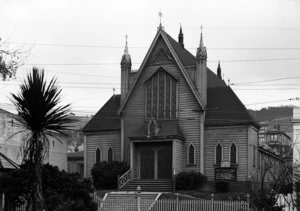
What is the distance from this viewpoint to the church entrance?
49344 millimetres

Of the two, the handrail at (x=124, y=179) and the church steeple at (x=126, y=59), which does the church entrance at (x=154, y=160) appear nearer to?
the handrail at (x=124, y=179)

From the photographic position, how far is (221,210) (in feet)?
106

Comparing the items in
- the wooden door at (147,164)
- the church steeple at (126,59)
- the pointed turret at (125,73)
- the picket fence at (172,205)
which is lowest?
the picket fence at (172,205)

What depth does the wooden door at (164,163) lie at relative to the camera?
161 feet

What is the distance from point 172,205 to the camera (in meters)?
33.6

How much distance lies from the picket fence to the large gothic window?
50.8ft

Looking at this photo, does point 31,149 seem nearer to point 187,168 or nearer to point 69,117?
point 69,117

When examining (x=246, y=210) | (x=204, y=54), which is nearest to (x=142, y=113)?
(x=204, y=54)

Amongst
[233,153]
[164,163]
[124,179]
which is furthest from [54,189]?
[233,153]

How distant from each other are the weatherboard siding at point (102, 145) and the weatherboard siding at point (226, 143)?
306 inches

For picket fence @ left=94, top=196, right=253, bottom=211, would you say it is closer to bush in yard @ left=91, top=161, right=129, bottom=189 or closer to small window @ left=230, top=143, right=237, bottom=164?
bush in yard @ left=91, top=161, right=129, bottom=189

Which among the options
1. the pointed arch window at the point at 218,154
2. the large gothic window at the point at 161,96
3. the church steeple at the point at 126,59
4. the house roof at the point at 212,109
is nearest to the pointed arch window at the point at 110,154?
the house roof at the point at 212,109

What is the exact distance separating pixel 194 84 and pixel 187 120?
2.87 meters

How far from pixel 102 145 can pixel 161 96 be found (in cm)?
690
